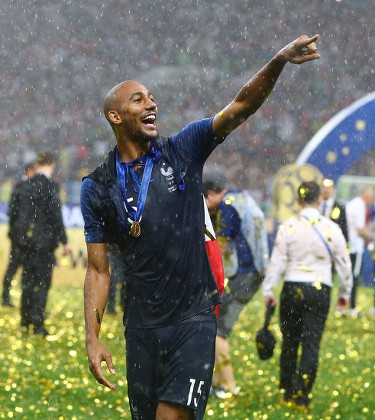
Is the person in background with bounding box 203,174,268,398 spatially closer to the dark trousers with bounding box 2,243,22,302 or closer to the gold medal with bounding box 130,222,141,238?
the gold medal with bounding box 130,222,141,238

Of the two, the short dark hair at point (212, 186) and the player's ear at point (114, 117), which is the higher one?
the player's ear at point (114, 117)

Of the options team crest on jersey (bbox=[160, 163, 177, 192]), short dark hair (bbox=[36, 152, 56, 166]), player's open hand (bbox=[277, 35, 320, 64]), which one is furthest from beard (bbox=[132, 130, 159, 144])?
short dark hair (bbox=[36, 152, 56, 166])

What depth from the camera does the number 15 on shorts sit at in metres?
4.23

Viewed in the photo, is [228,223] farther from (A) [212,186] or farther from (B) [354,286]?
(B) [354,286]

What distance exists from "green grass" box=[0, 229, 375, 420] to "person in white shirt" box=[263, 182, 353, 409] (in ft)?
1.30

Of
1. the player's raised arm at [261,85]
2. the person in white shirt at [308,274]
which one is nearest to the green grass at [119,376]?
the person in white shirt at [308,274]

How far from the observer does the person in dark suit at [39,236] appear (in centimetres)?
1092

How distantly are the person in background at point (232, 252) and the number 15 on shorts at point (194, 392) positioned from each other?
3.48 m

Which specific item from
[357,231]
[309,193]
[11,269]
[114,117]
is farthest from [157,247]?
[357,231]

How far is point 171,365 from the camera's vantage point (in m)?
4.27

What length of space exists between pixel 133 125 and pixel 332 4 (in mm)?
24211

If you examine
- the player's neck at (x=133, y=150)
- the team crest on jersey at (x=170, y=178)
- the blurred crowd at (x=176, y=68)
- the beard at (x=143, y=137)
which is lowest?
the team crest on jersey at (x=170, y=178)

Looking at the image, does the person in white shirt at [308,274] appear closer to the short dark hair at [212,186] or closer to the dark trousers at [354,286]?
the short dark hair at [212,186]

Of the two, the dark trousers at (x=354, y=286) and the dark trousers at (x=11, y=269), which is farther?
the dark trousers at (x=354, y=286)
